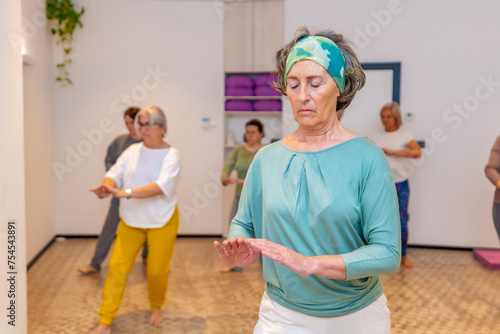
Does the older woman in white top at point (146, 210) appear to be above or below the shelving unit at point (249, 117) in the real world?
below

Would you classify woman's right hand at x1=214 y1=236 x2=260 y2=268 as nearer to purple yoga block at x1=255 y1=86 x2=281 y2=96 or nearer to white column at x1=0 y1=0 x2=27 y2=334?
white column at x1=0 y1=0 x2=27 y2=334

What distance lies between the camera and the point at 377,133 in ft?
17.9

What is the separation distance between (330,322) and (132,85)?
5.33 m

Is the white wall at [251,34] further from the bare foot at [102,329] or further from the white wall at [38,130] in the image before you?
the bare foot at [102,329]

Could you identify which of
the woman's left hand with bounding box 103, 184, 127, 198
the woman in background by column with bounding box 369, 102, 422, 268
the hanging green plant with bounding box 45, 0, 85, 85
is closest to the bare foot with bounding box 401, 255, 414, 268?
the woman in background by column with bounding box 369, 102, 422, 268

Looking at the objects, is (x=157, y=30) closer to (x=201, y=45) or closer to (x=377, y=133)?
(x=201, y=45)

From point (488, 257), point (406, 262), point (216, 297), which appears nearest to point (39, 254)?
point (216, 297)

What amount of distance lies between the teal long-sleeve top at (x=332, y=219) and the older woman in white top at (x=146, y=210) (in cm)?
204

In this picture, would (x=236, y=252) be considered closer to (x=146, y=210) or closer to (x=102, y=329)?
(x=146, y=210)

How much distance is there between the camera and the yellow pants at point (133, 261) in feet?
11.4

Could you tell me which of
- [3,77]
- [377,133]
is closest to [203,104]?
[377,133]

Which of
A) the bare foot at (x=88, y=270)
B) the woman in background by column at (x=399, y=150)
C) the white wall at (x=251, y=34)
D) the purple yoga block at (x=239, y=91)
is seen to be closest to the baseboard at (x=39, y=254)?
the bare foot at (x=88, y=270)

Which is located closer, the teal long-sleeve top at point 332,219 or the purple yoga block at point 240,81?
the teal long-sleeve top at point 332,219

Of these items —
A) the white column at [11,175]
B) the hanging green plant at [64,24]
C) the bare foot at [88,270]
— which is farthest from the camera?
the hanging green plant at [64,24]
